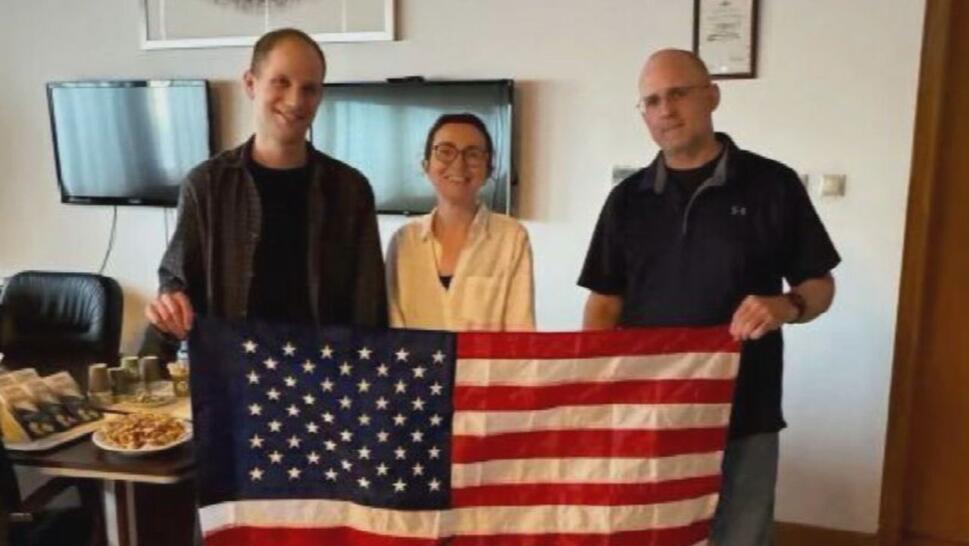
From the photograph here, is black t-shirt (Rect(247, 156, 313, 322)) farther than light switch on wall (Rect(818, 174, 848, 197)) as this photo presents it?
No

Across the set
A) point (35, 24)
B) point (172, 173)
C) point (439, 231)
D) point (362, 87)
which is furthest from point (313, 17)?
point (439, 231)

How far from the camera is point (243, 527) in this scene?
1837mm

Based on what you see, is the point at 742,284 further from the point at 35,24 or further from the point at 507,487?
the point at 35,24

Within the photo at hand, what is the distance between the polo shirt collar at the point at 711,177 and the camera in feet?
6.11

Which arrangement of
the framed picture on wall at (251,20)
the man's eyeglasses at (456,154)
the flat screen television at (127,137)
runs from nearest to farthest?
the man's eyeglasses at (456,154), the framed picture on wall at (251,20), the flat screen television at (127,137)

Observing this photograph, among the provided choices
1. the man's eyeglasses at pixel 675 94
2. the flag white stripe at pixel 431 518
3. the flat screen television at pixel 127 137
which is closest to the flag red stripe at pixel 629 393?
the flag white stripe at pixel 431 518

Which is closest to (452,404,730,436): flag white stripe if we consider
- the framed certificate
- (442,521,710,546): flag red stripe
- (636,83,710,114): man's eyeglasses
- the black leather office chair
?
(442,521,710,546): flag red stripe

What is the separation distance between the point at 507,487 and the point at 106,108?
310 cm

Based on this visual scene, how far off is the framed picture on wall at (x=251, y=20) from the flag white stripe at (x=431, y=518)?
2245 mm

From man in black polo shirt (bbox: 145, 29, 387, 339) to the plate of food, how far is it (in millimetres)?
388

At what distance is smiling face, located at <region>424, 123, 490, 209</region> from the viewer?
1.93m

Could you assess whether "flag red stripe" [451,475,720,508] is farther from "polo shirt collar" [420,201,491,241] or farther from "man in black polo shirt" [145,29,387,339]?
"polo shirt collar" [420,201,491,241]

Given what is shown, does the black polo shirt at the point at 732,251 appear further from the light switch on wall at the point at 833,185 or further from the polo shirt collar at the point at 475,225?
the light switch on wall at the point at 833,185

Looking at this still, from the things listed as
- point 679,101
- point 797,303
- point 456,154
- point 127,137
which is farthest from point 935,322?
point 127,137
